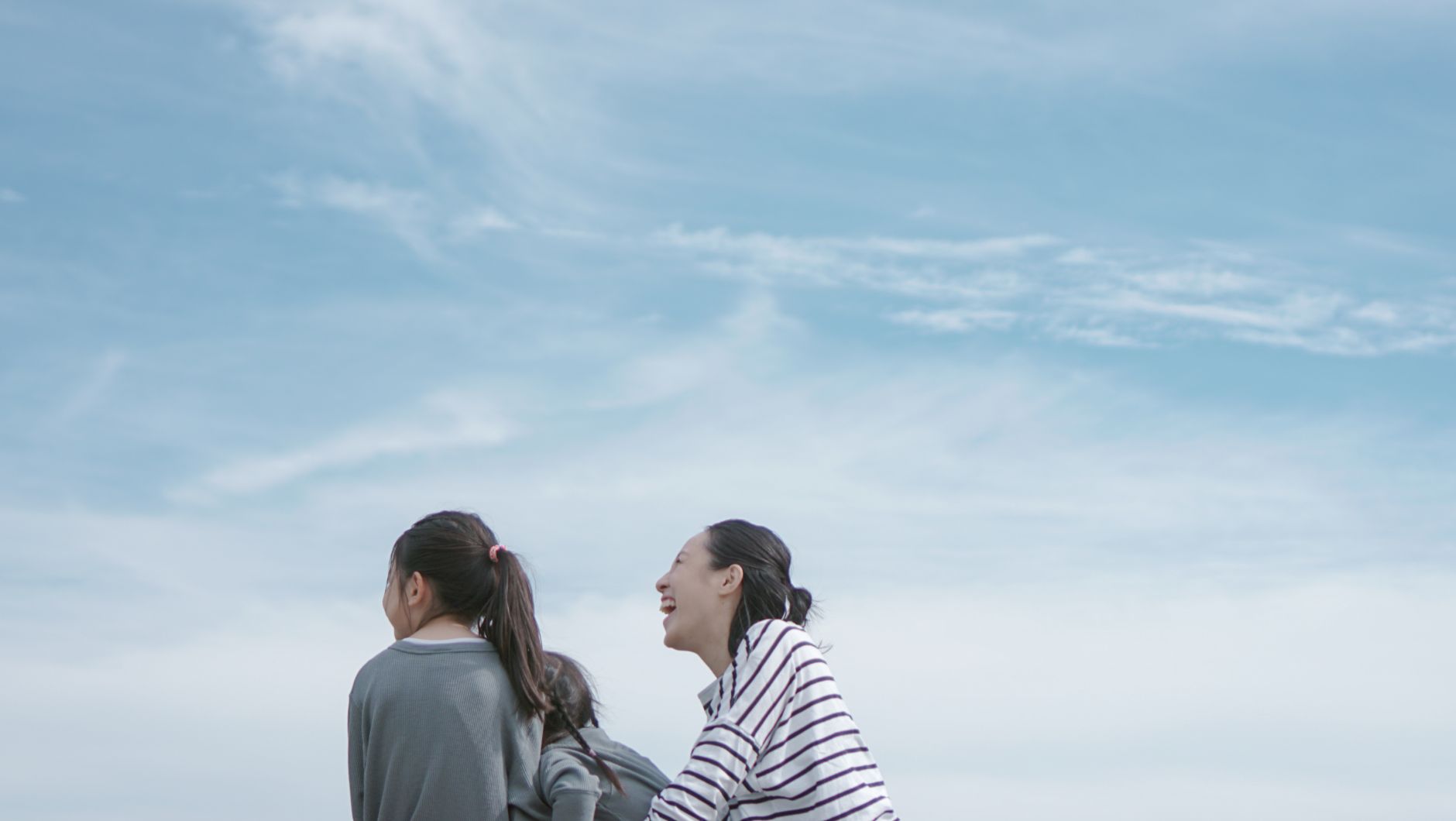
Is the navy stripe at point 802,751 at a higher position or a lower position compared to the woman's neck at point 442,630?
lower

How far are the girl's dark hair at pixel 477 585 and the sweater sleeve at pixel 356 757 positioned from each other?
358 millimetres

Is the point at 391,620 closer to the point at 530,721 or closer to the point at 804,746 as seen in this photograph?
the point at 530,721

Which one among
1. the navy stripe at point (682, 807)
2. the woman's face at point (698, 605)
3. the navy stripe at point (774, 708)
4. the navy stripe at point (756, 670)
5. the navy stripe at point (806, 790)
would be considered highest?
the woman's face at point (698, 605)

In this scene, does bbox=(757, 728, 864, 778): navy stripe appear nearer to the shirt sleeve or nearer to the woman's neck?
the shirt sleeve

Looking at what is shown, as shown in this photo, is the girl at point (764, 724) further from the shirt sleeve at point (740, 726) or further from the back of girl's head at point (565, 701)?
the back of girl's head at point (565, 701)

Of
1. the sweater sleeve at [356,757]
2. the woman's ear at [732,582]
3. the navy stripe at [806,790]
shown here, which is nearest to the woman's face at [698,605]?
the woman's ear at [732,582]

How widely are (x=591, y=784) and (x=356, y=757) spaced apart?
81 cm

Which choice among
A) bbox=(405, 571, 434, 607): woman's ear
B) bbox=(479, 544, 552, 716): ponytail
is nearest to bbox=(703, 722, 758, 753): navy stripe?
bbox=(479, 544, 552, 716): ponytail

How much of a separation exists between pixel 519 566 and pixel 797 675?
1.04 m

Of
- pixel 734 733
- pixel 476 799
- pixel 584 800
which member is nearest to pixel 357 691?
pixel 476 799

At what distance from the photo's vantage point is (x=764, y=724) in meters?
4.42

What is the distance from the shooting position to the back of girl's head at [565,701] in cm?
494

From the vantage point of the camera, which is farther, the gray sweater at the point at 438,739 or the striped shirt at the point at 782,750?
the gray sweater at the point at 438,739

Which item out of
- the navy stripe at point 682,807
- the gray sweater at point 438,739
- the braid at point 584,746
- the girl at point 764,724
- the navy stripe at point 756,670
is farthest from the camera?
the braid at point 584,746
